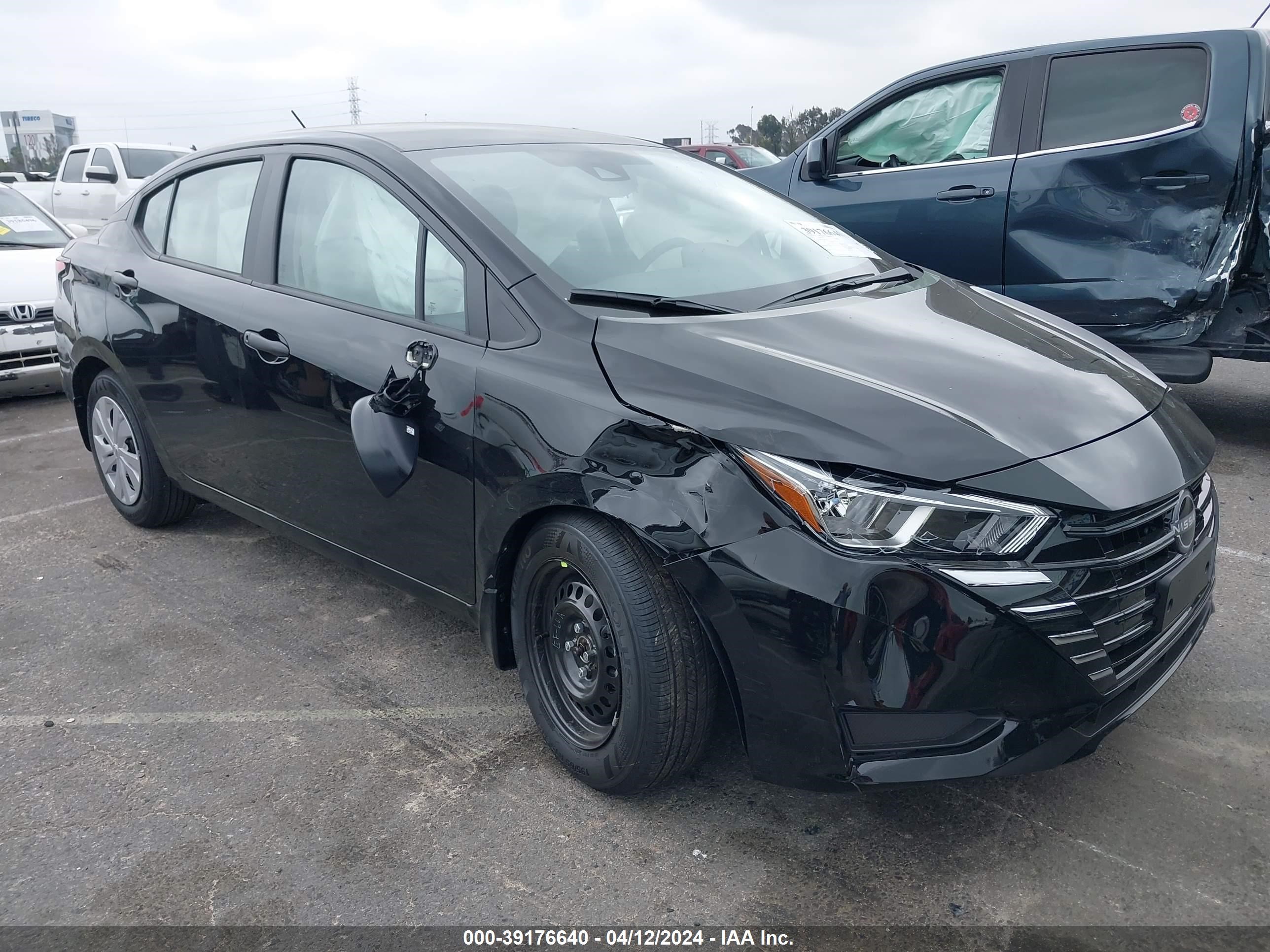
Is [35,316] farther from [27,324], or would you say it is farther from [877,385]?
[877,385]

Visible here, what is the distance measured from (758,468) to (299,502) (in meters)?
1.76

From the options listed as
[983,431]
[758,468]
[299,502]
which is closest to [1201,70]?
[983,431]

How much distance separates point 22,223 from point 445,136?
567cm

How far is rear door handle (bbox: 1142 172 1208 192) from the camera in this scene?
4.54m

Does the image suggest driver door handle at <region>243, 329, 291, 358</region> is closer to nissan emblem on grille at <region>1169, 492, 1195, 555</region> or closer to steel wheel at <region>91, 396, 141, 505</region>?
steel wheel at <region>91, 396, 141, 505</region>

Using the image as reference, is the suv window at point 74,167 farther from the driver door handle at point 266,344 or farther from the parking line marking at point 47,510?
the driver door handle at point 266,344

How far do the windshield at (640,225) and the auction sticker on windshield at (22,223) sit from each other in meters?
5.72

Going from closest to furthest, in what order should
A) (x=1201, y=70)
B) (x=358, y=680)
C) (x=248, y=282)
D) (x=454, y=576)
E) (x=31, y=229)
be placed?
(x=454, y=576) < (x=358, y=680) < (x=248, y=282) < (x=1201, y=70) < (x=31, y=229)

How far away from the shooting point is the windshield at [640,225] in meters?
2.71

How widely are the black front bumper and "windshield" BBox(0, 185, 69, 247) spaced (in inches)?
269

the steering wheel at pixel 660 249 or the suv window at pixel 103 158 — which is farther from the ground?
the steering wheel at pixel 660 249

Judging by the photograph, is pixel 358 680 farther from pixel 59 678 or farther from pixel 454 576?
pixel 59 678

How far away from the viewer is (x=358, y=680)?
312 centimetres

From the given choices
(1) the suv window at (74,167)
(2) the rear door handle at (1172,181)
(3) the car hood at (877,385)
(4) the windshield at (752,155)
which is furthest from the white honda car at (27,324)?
(4) the windshield at (752,155)
